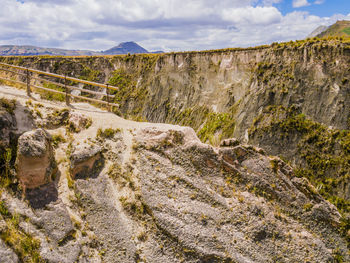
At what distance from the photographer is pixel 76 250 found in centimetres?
739

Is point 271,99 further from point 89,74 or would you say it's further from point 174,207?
point 89,74

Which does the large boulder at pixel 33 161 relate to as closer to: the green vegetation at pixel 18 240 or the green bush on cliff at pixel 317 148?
the green vegetation at pixel 18 240

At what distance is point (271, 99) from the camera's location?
67.9 feet

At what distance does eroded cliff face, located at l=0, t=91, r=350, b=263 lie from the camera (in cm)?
759

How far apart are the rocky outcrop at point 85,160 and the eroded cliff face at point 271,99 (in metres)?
3.50

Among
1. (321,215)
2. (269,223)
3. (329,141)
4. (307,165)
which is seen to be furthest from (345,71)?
(269,223)

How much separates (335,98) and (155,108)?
18.7 meters

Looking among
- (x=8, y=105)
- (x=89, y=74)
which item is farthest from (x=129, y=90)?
(x=8, y=105)

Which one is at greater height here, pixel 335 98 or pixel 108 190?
pixel 335 98

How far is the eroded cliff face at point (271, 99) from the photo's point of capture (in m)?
16.8

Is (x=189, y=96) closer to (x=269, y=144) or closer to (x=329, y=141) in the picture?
(x=269, y=144)

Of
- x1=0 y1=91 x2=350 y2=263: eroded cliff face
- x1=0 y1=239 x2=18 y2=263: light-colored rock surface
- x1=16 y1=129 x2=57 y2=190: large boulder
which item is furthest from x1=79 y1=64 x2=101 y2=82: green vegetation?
x1=0 y1=239 x2=18 y2=263: light-colored rock surface

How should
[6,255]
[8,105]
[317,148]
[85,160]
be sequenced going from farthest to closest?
[317,148], [8,105], [85,160], [6,255]

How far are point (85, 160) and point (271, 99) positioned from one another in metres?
16.3
